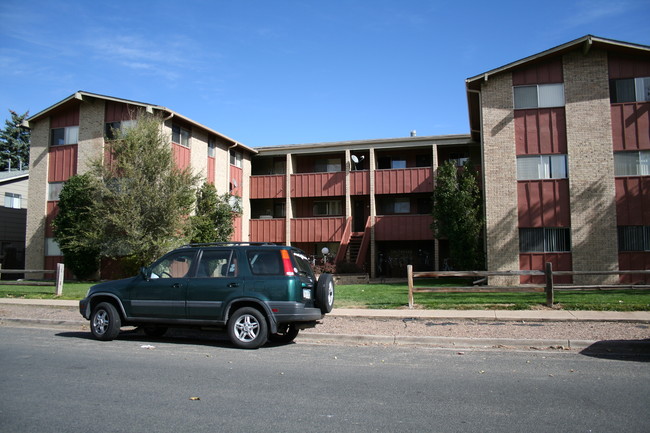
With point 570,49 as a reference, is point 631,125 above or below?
below

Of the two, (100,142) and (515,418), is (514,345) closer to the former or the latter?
(515,418)

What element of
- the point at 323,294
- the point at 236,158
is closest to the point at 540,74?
the point at 323,294

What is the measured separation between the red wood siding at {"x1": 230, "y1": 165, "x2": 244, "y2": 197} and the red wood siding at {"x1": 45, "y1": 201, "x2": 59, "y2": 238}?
9225mm

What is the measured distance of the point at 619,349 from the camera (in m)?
8.68

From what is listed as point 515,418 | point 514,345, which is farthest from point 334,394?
point 514,345

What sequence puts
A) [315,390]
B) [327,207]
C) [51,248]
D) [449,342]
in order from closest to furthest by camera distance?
[315,390] → [449,342] → [51,248] → [327,207]

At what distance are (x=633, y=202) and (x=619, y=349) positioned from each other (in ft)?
46.5

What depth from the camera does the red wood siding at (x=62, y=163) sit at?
26.4 meters

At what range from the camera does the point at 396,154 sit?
31906mm

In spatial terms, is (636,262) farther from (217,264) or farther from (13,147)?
(13,147)

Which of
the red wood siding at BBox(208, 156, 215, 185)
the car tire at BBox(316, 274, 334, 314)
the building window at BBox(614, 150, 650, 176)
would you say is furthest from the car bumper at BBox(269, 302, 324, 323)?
the red wood siding at BBox(208, 156, 215, 185)

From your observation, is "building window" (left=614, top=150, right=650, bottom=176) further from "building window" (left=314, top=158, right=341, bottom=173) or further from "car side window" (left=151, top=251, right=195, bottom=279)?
"car side window" (left=151, top=251, right=195, bottom=279)

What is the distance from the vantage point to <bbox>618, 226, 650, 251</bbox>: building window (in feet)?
67.0

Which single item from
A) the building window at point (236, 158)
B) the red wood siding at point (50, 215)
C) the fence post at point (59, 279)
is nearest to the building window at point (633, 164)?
the building window at point (236, 158)
